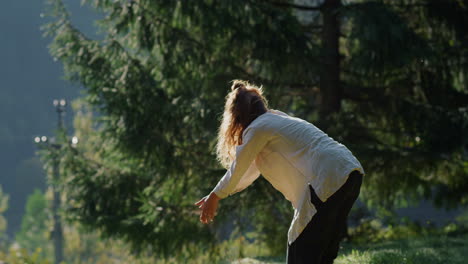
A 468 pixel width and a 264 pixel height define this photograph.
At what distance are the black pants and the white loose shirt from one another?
3cm

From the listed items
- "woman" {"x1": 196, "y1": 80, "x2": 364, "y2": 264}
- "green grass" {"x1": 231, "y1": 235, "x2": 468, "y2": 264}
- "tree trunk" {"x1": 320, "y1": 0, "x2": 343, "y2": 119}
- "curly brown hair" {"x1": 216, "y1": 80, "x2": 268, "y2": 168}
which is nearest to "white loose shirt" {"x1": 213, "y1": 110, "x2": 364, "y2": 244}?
"woman" {"x1": 196, "y1": 80, "x2": 364, "y2": 264}

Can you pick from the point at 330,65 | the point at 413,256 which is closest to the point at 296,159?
the point at 413,256

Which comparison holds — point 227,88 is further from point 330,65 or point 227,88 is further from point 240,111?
point 240,111

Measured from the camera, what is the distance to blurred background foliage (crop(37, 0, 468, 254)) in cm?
1036

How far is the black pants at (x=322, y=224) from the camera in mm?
3881

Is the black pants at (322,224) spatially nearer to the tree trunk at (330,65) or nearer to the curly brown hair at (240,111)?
the curly brown hair at (240,111)

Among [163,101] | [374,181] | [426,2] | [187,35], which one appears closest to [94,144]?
[163,101]

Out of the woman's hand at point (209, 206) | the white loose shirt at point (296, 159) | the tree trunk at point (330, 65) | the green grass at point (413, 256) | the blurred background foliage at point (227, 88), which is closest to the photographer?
the white loose shirt at point (296, 159)

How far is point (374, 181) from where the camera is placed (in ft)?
38.8

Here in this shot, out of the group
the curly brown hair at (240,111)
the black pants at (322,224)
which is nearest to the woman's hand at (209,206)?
the curly brown hair at (240,111)

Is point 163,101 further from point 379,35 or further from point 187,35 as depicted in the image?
point 379,35

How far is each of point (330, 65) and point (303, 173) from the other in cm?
770

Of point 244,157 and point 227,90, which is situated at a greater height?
point 244,157

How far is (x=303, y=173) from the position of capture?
3951 mm
